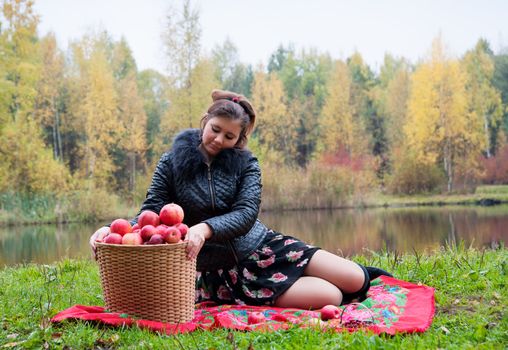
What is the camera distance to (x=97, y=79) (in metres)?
20.8

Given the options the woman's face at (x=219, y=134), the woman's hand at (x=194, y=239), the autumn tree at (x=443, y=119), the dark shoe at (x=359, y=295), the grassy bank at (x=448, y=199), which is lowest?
the grassy bank at (x=448, y=199)

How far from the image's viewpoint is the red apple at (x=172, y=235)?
272 cm

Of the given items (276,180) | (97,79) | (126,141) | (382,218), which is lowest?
(382,218)

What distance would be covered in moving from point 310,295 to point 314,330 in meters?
0.73

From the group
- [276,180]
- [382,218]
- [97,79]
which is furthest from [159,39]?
[382,218]

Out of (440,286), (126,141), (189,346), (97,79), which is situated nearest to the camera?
(189,346)

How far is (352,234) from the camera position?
10789 mm

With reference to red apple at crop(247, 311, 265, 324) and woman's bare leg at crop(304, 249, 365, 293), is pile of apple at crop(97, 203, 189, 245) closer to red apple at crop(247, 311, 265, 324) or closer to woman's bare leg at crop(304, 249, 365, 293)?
red apple at crop(247, 311, 265, 324)

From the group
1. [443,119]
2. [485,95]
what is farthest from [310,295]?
[485,95]

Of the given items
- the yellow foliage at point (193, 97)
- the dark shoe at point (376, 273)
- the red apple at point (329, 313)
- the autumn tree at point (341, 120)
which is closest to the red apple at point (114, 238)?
the red apple at point (329, 313)

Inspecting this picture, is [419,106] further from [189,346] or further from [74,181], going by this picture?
[189,346]

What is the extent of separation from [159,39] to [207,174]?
17308 mm

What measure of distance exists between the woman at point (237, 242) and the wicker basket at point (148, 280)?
0.46m

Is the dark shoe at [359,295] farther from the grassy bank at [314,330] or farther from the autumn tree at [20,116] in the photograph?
the autumn tree at [20,116]
